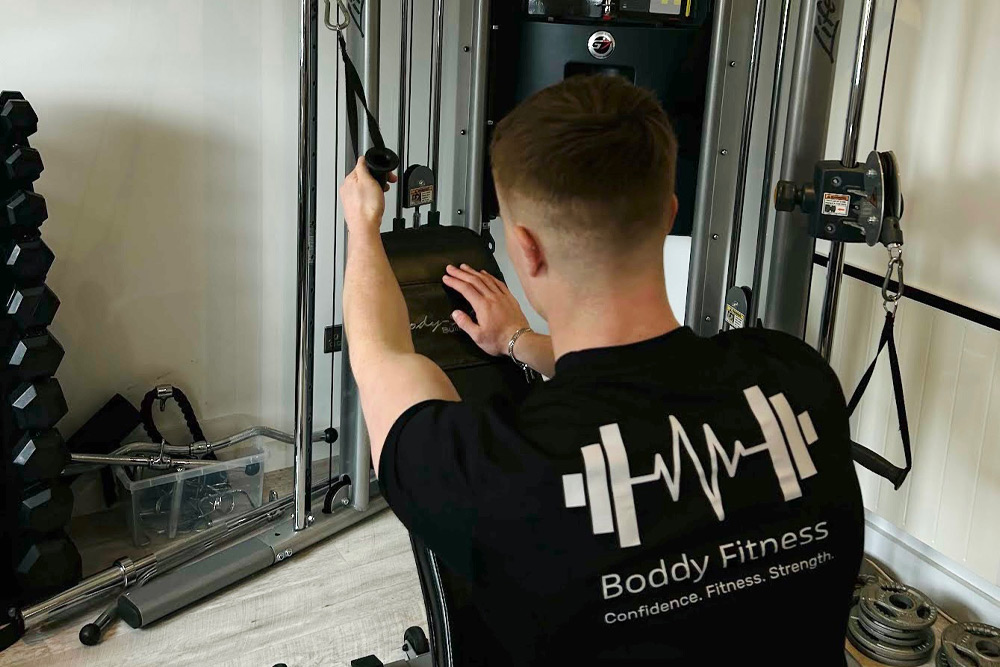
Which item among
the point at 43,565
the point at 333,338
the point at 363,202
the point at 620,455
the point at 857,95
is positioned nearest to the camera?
the point at 620,455

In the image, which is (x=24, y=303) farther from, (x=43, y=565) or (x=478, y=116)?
(x=478, y=116)

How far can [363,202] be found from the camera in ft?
4.36

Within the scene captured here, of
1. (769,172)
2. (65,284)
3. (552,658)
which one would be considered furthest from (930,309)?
(65,284)

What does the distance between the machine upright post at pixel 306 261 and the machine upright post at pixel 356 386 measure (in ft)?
0.39

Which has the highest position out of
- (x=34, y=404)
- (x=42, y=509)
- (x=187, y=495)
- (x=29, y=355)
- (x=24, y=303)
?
(x=24, y=303)

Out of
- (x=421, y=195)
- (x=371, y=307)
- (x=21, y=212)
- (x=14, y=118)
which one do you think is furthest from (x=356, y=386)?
(x=371, y=307)

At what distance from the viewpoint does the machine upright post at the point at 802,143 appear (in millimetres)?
2020

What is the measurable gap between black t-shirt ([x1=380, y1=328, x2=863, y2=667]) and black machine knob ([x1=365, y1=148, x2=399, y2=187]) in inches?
17.7

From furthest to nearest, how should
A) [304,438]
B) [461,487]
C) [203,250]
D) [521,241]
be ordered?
[203,250] → [304,438] → [521,241] → [461,487]

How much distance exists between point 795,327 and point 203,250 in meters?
1.56

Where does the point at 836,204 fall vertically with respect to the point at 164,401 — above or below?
above

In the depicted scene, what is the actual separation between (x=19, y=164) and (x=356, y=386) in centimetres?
99

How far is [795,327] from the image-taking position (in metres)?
2.22

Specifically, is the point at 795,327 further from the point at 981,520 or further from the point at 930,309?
the point at 981,520
